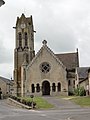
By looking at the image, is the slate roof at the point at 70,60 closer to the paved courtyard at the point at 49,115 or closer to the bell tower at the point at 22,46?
the bell tower at the point at 22,46

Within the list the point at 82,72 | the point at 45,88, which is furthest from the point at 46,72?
the point at 82,72

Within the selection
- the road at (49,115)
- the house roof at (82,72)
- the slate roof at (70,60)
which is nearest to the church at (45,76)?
the slate roof at (70,60)

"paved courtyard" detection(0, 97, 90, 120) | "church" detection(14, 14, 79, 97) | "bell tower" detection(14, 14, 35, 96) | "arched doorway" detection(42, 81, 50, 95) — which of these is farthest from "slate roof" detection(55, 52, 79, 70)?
"paved courtyard" detection(0, 97, 90, 120)

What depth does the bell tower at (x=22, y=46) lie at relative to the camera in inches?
2992

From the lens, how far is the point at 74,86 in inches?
2840

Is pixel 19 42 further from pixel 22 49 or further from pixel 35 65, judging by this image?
pixel 35 65

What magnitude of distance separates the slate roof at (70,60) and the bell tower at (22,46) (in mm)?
8876

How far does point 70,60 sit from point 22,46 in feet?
44.8

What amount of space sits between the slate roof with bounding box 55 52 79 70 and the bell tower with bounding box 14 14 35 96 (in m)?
8.88

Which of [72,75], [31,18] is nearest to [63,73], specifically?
[72,75]

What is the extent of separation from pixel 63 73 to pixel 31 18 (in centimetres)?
2380

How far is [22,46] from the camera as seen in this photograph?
78375 mm

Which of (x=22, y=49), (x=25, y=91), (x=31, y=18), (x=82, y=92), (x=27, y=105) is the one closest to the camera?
(x=27, y=105)

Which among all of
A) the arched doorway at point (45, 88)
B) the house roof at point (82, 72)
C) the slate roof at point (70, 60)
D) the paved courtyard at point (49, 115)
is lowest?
the paved courtyard at point (49, 115)
